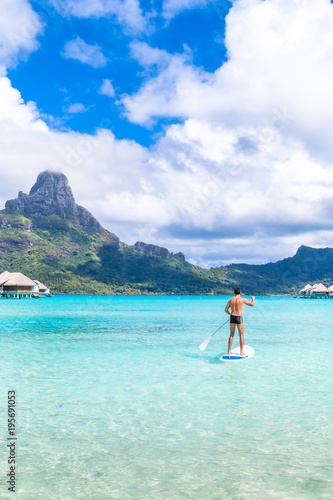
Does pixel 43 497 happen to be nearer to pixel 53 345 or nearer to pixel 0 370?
pixel 0 370

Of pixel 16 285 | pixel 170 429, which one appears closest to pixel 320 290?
pixel 16 285

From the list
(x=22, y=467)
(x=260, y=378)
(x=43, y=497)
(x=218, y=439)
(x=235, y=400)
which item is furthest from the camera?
(x=260, y=378)

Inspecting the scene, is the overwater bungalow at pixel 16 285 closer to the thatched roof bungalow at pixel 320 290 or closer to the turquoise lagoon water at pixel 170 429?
the thatched roof bungalow at pixel 320 290

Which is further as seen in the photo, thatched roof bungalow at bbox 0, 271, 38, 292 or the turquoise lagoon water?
thatched roof bungalow at bbox 0, 271, 38, 292

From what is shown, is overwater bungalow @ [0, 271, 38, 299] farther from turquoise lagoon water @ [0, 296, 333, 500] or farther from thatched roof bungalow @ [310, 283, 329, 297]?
turquoise lagoon water @ [0, 296, 333, 500]

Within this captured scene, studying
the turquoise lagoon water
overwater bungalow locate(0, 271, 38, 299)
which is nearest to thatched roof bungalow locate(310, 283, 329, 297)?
overwater bungalow locate(0, 271, 38, 299)

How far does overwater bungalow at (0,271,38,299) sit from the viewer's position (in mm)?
125438

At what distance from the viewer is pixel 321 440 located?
8289 millimetres

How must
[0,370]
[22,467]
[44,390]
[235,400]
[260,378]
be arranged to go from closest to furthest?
[22,467] → [235,400] → [44,390] → [260,378] → [0,370]

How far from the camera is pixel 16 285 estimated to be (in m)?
125

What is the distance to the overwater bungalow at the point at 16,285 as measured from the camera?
12544cm

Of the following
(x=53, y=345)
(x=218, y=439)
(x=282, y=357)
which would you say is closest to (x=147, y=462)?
(x=218, y=439)

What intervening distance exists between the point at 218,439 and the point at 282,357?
12.8m

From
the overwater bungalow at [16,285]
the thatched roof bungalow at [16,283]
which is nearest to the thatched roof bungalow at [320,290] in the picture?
the overwater bungalow at [16,285]
